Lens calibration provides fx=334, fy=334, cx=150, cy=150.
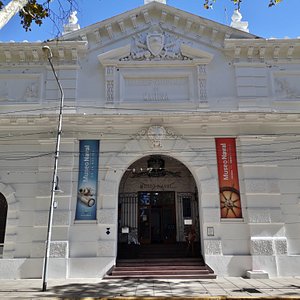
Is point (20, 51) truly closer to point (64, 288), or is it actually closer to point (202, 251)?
point (64, 288)

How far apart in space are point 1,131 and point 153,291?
9.77 m

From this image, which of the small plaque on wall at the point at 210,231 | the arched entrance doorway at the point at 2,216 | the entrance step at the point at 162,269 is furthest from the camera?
the arched entrance doorway at the point at 2,216

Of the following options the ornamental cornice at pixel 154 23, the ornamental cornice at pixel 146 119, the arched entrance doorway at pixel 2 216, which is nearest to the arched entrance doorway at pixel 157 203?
the ornamental cornice at pixel 146 119

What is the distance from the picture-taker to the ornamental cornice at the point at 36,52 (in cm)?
1562

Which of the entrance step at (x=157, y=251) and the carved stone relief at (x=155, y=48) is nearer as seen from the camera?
the entrance step at (x=157, y=251)

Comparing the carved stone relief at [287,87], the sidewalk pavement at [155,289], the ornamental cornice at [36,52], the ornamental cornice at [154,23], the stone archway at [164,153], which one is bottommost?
the sidewalk pavement at [155,289]

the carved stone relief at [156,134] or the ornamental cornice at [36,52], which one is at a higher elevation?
the ornamental cornice at [36,52]

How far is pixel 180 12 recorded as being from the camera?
16109 mm

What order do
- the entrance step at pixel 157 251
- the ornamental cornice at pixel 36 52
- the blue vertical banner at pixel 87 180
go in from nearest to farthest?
the blue vertical banner at pixel 87 180
the entrance step at pixel 157 251
the ornamental cornice at pixel 36 52

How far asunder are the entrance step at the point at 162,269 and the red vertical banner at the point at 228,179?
7.76 feet

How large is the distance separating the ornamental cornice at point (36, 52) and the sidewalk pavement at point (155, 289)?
32.4ft

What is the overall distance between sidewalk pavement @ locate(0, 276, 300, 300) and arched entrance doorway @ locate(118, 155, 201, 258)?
4804 mm

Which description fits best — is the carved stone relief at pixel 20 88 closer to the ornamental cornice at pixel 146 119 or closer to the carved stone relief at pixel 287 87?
the ornamental cornice at pixel 146 119

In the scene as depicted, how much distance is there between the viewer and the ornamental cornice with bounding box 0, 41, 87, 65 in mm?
15620
